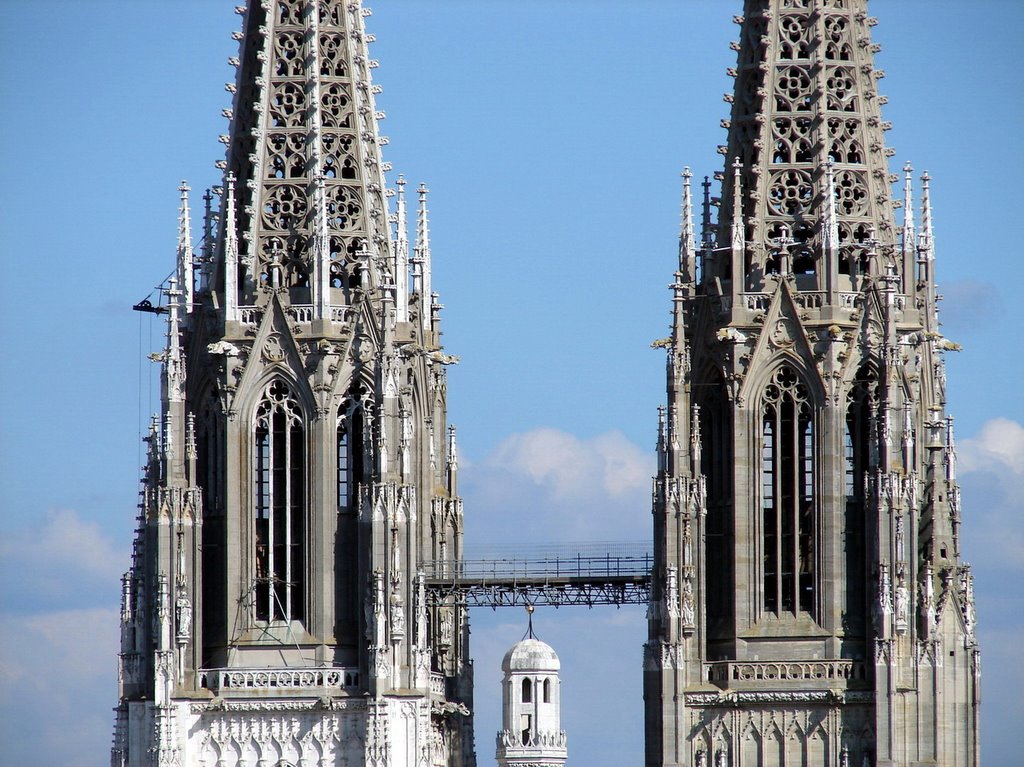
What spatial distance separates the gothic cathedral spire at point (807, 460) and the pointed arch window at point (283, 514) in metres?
11.4

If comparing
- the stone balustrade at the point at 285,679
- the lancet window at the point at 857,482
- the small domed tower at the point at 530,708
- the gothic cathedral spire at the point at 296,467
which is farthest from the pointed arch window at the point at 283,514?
the lancet window at the point at 857,482

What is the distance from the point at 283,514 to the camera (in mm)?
137375

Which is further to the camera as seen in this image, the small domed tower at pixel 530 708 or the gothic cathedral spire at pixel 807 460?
the small domed tower at pixel 530 708

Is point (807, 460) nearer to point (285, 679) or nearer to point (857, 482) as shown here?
point (857, 482)

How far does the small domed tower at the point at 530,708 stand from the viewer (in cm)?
14412

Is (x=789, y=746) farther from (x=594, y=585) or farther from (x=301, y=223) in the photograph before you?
(x=301, y=223)

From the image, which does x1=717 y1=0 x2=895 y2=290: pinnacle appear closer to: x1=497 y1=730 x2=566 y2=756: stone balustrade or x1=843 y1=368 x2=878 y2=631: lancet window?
x1=843 y1=368 x2=878 y2=631: lancet window

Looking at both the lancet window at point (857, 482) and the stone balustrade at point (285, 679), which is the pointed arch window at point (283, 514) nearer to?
the stone balustrade at point (285, 679)

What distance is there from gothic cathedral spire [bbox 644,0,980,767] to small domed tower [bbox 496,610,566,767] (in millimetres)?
9951

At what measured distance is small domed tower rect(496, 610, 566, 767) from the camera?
473 ft

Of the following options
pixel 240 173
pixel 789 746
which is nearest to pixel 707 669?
pixel 789 746

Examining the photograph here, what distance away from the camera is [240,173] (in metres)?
140

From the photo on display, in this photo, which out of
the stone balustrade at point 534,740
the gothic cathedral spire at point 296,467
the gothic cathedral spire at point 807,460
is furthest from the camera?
the stone balustrade at point 534,740

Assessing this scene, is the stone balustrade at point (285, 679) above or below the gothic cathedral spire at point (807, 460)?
below
